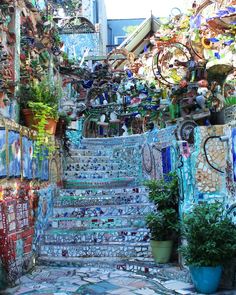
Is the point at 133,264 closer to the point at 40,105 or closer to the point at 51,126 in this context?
the point at 51,126

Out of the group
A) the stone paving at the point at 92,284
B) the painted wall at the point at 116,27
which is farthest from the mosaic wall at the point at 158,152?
the painted wall at the point at 116,27

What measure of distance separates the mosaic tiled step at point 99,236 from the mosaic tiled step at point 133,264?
0.40m

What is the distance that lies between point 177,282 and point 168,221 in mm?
1148

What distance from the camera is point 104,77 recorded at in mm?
17766

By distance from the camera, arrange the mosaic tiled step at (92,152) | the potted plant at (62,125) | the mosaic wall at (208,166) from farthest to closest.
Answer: the mosaic tiled step at (92,152)
the potted plant at (62,125)
the mosaic wall at (208,166)

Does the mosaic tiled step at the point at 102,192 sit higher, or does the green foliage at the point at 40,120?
the green foliage at the point at 40,120

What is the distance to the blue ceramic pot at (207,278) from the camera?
5602 mm

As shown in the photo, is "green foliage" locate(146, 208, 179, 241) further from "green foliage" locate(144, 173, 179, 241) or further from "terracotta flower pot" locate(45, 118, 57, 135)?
"terracotta flower pot" locate(45, 118, 57, 135)

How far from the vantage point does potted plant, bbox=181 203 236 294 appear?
5.56m

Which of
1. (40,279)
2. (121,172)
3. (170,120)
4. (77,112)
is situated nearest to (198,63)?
(170,120)

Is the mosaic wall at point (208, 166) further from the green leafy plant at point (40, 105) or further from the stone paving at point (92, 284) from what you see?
the green leafy plant at point (40, 105)

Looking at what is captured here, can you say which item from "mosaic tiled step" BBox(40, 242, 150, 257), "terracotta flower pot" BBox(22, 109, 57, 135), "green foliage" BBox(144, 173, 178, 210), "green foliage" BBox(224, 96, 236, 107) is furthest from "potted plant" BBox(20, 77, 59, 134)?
"green foliage" BBox(224, 96, 236, 107)

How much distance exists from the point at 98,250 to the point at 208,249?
9.04ft

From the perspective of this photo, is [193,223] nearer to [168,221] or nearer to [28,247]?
[168,221]
